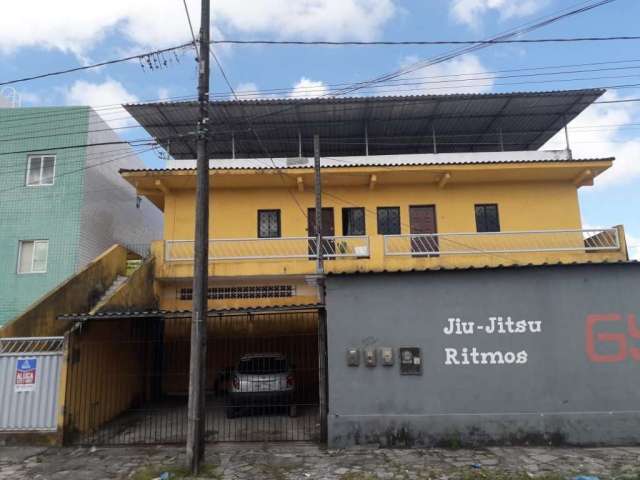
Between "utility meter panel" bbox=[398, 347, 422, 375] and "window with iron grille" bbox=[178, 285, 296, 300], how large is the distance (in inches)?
224

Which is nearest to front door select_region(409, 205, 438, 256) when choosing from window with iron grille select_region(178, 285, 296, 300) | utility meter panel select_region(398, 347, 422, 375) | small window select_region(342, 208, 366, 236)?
small window select_region(342, 208, 366, 236)

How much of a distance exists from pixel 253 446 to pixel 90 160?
10.6 m

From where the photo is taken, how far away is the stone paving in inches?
259

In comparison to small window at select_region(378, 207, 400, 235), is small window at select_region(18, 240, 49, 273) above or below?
below

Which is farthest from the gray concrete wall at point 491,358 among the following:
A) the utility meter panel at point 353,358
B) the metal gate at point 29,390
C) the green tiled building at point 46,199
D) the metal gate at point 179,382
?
the green tiled building at point 46,199

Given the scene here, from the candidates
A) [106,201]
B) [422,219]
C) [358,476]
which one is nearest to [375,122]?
[422,219]

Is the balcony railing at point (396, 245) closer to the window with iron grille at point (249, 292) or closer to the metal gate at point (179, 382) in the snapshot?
the window with iron grille at point (249, 292)

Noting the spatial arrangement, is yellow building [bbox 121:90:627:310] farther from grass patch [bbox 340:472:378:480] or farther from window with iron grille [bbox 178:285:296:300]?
grass patch [bbox 340:472:378:480]

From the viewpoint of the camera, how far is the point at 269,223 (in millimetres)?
14430

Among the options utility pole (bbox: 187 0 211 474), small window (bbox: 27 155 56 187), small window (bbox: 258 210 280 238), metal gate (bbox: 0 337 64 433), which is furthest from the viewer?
small window (bbox: 258 210 280 238)

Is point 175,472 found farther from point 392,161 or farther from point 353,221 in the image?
point 392,161

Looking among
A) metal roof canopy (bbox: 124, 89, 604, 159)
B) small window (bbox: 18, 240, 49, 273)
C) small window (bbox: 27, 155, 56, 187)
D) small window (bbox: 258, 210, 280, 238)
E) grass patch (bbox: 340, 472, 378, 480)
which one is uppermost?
metal roof canopy (bbox: 124, 89, 604, 159)

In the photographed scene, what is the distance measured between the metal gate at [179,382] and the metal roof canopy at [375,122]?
5882 mm

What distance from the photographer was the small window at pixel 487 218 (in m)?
14.4
